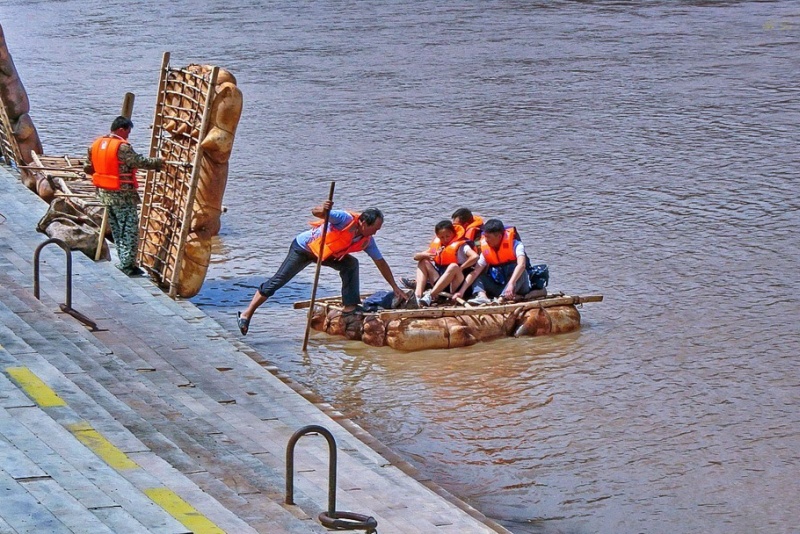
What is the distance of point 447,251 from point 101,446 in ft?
20.1

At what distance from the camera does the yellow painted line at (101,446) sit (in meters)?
9.31

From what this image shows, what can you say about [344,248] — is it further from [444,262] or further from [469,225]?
[469,225]

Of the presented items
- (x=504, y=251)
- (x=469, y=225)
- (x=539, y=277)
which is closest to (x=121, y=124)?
(x=469, y=225)

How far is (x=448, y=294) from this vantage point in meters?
14.9

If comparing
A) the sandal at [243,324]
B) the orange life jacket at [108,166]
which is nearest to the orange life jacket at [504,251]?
the sandal at [243,324]

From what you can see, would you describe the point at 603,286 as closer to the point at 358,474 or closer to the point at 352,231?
the point at 352,231

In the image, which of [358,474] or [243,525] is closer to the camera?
[243,525]

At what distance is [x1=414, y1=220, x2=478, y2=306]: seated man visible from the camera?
48.7 ft

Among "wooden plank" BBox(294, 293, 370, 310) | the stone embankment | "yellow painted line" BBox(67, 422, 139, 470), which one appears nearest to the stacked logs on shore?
"wooden plank" BBox(294, 293, 370, 310)

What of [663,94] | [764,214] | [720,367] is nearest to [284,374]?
[720,367]

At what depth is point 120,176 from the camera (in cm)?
1508

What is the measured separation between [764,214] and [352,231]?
25.4 ft

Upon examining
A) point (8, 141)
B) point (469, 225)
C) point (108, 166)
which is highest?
point (108, 166)

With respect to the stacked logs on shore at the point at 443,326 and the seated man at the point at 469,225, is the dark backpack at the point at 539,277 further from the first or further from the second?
the seated man at the point at 469,225
